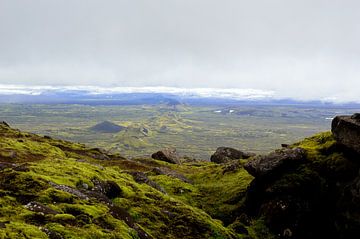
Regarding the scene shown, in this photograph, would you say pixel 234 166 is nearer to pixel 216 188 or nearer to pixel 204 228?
pixel 216 188

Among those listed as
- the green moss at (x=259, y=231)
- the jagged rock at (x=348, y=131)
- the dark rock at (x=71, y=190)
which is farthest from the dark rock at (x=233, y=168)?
the dark rock at (x=71, y=190)

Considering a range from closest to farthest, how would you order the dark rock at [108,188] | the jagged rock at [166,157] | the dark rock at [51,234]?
the dark rock at [51,234] < the dark rock at [108,188] < the jagged rock at [166,157]

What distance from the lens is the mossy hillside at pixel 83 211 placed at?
2278 centimetres

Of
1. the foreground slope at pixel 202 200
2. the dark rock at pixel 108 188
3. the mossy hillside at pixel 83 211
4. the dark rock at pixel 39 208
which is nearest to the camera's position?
the mossy hillside at pixel 83 211

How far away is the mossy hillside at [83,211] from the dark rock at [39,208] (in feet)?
0.91

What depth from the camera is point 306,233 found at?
4088 cm

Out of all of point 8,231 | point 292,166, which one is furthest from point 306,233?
point 8,231

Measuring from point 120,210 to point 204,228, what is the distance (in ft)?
29.6

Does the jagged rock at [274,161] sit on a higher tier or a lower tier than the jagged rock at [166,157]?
higher

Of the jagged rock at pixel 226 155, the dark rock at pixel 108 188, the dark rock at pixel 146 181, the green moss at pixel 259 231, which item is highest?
the dark rock at pixel 108 188

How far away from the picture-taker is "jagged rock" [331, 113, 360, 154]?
40.9 m

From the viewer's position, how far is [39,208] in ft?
82.0

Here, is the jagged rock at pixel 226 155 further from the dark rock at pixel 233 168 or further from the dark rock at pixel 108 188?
the dark rock at pixel 108 188

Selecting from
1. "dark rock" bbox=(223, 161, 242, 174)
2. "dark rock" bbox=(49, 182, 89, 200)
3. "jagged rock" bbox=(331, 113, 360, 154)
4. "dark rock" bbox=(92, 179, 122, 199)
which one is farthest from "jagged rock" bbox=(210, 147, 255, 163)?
"dark rock" bbox=(49, 182, 89, 200)
